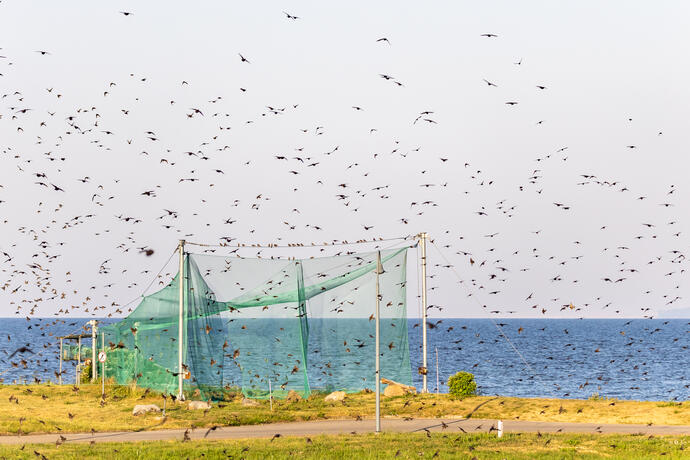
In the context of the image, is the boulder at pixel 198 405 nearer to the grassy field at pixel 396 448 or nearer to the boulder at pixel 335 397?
the boulder at pixel 335 397

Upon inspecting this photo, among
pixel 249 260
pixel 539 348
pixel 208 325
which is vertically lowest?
pixel 539 348

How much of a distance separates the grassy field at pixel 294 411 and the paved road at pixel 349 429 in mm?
814

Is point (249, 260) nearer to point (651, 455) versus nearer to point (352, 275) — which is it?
point (352, 275)

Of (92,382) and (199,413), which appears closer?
(199,413)

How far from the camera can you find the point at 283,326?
30.5 metres

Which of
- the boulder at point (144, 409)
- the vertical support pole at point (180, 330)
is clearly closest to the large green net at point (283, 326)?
the vertical support pole at point (180, 330)

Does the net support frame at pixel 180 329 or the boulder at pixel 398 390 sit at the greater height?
the net support frame at pixel 180 329

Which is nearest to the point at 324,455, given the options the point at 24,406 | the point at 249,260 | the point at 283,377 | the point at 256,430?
the point at 256,430

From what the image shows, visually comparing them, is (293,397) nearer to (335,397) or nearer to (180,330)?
(335,397)

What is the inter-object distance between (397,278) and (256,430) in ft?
30.1

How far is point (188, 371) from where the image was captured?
1161 inches

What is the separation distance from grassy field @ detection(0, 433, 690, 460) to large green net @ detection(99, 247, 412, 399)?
8.06 meters

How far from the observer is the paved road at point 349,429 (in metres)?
23.2

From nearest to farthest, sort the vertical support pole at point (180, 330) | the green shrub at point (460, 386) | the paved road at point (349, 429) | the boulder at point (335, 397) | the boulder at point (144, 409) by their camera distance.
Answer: the paved road at point (349, 429)
the boulder at point (144, 409)
the vertical support pole at point (180, 330)
the boulder at point (335, 397)
the green shrub at point (460, 386)
